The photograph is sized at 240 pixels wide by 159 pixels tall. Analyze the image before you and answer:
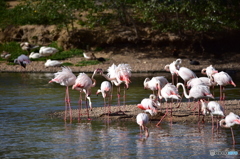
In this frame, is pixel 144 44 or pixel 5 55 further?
pixel 144 44

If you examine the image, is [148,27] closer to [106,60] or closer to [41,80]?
[106,60]

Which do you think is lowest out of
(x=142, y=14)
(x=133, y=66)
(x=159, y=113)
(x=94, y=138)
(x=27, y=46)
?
(x=94, y=138)

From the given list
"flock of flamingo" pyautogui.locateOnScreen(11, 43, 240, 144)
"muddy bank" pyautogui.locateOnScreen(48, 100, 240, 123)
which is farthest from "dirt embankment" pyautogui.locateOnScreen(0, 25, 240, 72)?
"muddy bank" pyautogui.locateOnScreen(48, 100, 240, 123)

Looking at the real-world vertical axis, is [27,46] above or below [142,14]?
below

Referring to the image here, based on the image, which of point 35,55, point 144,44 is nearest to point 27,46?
point 35,55

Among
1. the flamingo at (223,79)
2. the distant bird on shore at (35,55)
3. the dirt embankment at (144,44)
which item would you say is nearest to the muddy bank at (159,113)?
the flamingo at (223,79)

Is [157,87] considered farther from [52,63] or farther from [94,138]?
[52,63]

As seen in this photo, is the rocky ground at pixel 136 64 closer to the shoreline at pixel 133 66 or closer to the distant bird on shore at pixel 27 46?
the shoreline at pixel 133 66

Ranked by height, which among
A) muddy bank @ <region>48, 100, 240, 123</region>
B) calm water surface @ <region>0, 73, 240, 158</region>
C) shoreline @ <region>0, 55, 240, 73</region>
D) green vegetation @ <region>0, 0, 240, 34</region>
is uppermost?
green vegetation @ <region>0, 0, 240, 34</region>

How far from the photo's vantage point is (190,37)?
87.5ft

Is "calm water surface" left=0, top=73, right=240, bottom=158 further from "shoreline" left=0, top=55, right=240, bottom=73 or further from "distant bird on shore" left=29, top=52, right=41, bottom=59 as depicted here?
"distant bird on shore" left=29, top=52, right=41, bottom=59

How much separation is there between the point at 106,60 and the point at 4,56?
5440 mm

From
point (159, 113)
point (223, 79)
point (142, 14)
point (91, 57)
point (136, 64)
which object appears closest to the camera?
point (159, 113)

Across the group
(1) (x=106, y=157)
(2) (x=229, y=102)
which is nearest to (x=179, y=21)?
(2) (x=229, y=102)
